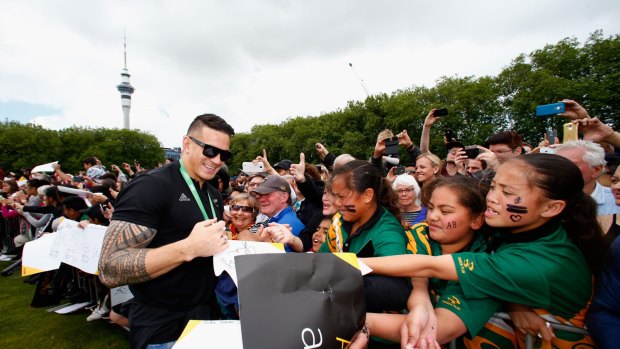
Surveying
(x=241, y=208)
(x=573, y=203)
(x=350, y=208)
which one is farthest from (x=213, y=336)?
(x=241, y=208)

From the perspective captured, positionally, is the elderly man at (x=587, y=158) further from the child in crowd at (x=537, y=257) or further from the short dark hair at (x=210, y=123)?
the short dark hair at (x=210, y=123)

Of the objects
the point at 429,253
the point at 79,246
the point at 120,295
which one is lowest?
the point at 120,295

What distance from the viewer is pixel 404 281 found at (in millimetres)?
1762

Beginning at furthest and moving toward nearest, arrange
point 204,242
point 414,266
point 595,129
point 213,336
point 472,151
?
1. point 472,151
2. point 595,129
3. point 204,242
4. point 414,266
5. point 213,336

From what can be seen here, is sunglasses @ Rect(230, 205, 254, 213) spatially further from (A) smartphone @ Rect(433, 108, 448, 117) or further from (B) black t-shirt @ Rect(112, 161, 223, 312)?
(A) smartphone @ Rect(433, 108, 448, 117)

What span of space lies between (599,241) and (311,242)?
2.81 metres

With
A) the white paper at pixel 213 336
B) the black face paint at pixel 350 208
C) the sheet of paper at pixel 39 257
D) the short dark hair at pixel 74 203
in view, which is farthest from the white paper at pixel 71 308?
the black face paint at pixel 350 208

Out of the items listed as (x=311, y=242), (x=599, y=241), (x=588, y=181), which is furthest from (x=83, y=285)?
(x=588, y=181)

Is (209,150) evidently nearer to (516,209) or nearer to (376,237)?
(376,237)

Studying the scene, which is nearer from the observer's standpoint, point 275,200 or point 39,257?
point 275,200

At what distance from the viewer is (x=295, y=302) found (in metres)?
1.23

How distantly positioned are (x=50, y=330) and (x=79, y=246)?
196cm

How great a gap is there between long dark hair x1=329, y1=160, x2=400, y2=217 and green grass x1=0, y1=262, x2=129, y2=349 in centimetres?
457

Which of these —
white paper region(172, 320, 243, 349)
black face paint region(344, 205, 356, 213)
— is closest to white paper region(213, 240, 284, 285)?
white paper region(172, 320, 243, 349)
